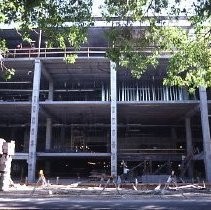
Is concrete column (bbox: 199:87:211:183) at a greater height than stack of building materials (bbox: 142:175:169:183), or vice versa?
concrete column (bbox: 199:87:211:183)

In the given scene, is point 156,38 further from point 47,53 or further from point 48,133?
point 48,133

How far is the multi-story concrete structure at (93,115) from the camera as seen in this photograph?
107 ft

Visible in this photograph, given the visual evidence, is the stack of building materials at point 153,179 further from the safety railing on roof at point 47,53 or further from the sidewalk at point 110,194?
the safety railing on roof at point 47,53

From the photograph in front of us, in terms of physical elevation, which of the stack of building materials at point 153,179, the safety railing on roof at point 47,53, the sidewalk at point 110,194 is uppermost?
the safety railing on roof at point 47,53

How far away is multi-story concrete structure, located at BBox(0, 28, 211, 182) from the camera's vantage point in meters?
32.7

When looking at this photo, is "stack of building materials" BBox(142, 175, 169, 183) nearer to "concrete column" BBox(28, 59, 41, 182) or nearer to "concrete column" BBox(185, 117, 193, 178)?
"concrete column" BBox(185, 117, 193, 178)

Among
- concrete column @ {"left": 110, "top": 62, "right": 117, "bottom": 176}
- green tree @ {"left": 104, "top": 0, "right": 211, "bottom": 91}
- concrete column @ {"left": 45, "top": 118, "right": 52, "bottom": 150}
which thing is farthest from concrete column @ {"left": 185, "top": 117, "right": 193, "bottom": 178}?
green tree @ {"left": 104, "top": 0, "right": 211, "bottom": 91}

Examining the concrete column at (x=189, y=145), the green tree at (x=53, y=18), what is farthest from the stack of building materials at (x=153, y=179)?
the green tree at (x=53, y=18)

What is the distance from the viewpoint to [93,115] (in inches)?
1511

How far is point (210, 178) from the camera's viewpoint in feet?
99.6

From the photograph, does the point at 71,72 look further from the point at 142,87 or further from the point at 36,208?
the point at 36,208

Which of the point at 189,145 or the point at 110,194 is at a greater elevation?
the point at 189,145

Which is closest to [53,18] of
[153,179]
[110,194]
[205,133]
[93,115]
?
[110,194]

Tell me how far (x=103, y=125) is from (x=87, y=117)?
2750 mm
